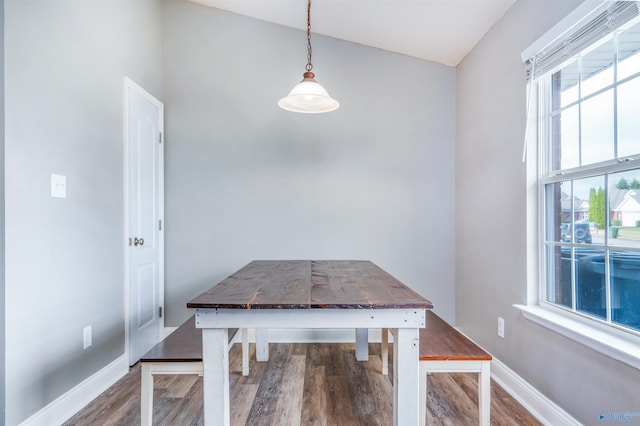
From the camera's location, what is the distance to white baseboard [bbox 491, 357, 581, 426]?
64.1 inches

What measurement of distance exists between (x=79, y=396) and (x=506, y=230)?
2.84m

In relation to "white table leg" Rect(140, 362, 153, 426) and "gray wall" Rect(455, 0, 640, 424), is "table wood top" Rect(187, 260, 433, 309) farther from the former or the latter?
"gray wall" Rect(455, 0, 640, 424)

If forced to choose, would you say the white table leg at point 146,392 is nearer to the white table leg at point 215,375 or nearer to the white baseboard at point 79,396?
the white table leg at point 215,375

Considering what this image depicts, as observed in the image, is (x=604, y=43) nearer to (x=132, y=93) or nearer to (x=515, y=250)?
(x=515, y=250)

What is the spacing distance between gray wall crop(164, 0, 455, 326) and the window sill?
4.04 feet

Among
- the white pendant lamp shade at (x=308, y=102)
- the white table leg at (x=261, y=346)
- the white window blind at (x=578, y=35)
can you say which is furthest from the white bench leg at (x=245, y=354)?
the white window blind at (x=578, y=35)

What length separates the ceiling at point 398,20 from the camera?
7.41ft

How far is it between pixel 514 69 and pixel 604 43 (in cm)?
59

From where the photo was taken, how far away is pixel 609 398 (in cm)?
136

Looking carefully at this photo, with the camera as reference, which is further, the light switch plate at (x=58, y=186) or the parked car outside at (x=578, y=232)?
the light switch plate at (x=58, y=186)

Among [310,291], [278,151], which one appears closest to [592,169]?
[310,291]

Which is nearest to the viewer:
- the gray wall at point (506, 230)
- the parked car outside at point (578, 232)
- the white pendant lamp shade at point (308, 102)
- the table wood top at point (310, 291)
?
the table wood top at point (310, 291)

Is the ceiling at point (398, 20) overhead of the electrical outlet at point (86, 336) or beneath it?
overhead

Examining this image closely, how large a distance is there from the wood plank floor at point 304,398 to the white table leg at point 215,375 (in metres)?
0.55
